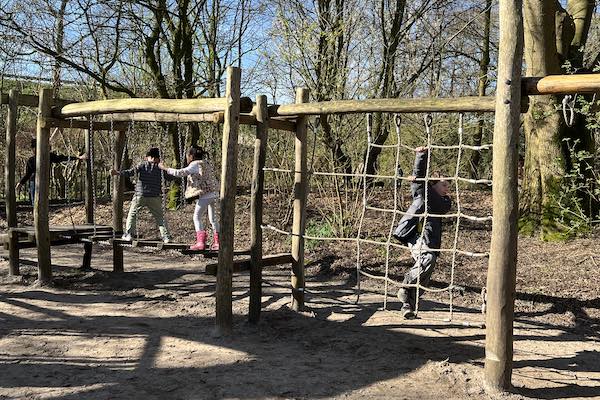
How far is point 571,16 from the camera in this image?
883cm

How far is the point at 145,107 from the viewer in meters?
6.12

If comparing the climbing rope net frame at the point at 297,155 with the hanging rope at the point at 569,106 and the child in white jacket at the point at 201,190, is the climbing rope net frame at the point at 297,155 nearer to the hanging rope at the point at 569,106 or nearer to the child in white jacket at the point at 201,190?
the child in white jacket at the point at 201,190

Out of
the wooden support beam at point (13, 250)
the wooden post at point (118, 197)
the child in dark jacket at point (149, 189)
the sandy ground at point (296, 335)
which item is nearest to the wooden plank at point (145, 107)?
the child in dark jacket at point (149, 189)

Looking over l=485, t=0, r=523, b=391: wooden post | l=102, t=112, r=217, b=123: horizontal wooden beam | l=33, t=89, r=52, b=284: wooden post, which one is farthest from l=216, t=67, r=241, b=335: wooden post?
l=33, t=89, r=52, b=284: wooden post

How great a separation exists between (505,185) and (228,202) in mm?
2502

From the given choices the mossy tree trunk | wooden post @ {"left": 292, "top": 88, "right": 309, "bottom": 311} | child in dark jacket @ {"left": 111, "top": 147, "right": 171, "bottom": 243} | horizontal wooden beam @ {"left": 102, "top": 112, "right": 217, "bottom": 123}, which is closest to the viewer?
wooden post @ {"left": 292, "top": 88, "right": 309, "bottom": 311}

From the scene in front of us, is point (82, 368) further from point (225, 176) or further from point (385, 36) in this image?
point (385, 36)

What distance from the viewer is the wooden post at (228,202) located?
532 centimetres

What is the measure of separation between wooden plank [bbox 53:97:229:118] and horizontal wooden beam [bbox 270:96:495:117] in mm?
606

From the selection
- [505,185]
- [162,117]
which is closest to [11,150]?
[162,117]

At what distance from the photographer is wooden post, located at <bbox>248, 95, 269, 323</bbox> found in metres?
5.58

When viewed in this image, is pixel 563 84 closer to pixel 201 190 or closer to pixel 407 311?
pixel 407 311

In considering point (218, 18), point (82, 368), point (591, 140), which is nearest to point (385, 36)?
point (591, 140)

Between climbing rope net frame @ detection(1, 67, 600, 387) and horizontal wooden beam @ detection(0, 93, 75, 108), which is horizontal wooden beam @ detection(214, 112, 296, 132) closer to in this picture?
climbing rope net frame @ detection(1, 67, 600, 387)
